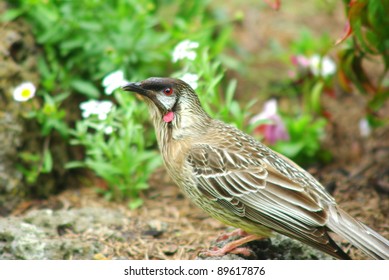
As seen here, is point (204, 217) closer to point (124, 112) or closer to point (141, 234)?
point (141, 234)

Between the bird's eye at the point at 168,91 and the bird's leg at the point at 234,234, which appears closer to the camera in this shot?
the bird's eye at the point at 168,91

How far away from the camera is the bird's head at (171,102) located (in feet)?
15.7

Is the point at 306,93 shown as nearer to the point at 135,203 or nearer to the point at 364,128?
the point at 364,128

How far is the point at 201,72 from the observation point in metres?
5.63

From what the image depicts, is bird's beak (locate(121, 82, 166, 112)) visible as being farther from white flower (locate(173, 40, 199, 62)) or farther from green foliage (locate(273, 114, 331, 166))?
green foliage (locate(273, 114, 331, 166))

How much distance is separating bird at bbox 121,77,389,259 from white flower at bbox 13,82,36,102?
1471 mm

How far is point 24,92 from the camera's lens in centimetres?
589

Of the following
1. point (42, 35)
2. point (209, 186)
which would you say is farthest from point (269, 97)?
point (209, 186)

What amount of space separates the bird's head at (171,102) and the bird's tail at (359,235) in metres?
1.35

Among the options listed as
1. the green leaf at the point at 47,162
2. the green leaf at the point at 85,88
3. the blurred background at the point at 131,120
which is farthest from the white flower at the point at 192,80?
the green leaf at the point at 47,162

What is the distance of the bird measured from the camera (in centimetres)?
429

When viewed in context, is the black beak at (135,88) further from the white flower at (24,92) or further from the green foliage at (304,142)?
the green foliage at (304,142)

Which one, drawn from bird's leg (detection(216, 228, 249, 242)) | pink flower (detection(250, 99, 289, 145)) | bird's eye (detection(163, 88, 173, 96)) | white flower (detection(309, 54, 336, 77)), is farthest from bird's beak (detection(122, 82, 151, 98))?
white flower (detection(309, 54, 336, 77))

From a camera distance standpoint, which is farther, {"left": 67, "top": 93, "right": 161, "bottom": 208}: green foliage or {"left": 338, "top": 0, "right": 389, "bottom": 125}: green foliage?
{"left": 67, "top": 93, "right": 161, "bottom": 208}: green foliage
